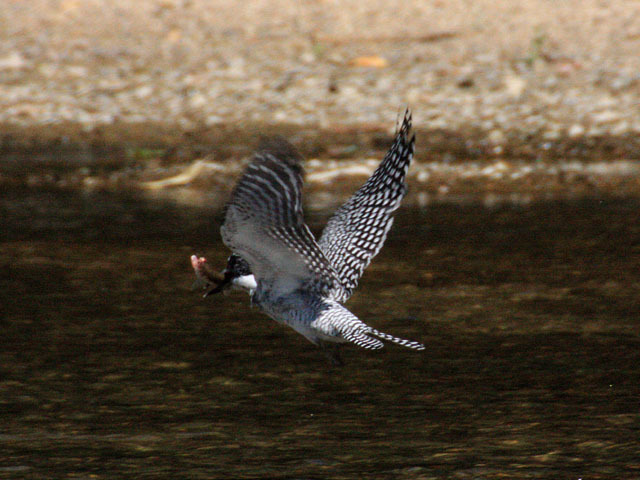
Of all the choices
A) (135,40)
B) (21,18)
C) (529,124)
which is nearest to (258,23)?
(135,40)

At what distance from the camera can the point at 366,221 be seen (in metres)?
6.30

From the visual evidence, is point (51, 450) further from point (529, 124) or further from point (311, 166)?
point (529, 124)

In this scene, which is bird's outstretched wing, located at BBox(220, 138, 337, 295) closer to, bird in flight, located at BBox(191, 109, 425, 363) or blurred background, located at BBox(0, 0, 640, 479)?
bird in flight, located at BBox(191, 109, 425, 363)

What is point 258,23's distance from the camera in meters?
16.1

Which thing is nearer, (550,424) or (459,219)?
(550,424)

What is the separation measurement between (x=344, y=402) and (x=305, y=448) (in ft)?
2.13

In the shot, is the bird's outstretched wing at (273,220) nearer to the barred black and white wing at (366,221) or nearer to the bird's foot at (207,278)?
the bird's foot at (207,278)

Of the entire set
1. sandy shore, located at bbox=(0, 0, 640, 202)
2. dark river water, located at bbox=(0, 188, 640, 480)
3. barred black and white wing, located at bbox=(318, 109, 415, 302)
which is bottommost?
dark river water, located at bbox=(0, 188, 640, 480)

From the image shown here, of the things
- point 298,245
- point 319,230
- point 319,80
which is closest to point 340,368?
point 298,245

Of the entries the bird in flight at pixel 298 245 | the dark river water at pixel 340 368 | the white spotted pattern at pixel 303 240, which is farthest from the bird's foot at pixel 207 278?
the dark river water at pixel 340 368

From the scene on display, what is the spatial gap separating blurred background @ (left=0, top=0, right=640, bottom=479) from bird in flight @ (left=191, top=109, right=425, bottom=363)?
45cm

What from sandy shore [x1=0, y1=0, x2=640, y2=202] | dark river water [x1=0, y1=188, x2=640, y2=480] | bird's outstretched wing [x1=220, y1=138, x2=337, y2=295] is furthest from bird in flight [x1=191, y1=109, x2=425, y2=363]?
sandy shore [x1=0, y1=0, x2=640, y2=202]

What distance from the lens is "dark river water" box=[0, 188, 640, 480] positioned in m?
5.29

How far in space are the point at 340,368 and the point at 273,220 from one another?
5.66ft
